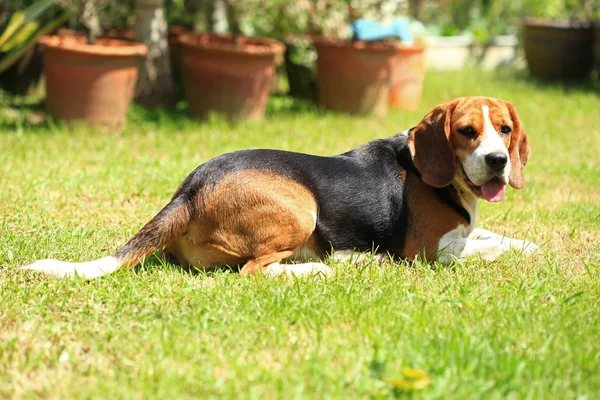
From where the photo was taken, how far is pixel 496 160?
4645 mm

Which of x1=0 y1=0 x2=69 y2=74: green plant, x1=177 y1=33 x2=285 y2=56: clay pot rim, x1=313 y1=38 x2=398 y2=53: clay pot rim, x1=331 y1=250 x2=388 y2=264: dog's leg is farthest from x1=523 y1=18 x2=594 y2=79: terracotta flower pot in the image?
x1=331 y1=250 x2=388 y2=264: dog's leg

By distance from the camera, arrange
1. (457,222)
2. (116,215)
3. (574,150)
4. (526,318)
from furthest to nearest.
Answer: (574,150) → (116,215) → (457,222) → (526,318)

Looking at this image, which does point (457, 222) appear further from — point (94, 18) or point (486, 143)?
point (94, 18)

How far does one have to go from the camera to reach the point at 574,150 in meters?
8.80

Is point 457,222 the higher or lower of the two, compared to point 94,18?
lower

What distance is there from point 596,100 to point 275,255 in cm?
870

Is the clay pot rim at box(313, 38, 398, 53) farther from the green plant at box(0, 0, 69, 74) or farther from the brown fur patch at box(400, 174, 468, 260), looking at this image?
the brown fur patch at box(400, 174, 468, 260)

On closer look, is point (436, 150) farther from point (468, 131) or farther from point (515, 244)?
point (515, 244)

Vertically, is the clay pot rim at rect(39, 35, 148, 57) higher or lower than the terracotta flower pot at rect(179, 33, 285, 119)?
higher

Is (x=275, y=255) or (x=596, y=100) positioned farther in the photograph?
(x=596, y=100)

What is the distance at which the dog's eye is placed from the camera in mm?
4754

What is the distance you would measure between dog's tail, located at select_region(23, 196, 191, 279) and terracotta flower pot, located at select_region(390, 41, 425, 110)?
6.54 metres

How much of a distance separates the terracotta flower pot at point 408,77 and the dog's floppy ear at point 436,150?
5.80m

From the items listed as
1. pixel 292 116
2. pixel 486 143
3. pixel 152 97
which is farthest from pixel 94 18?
pixel 486 143
